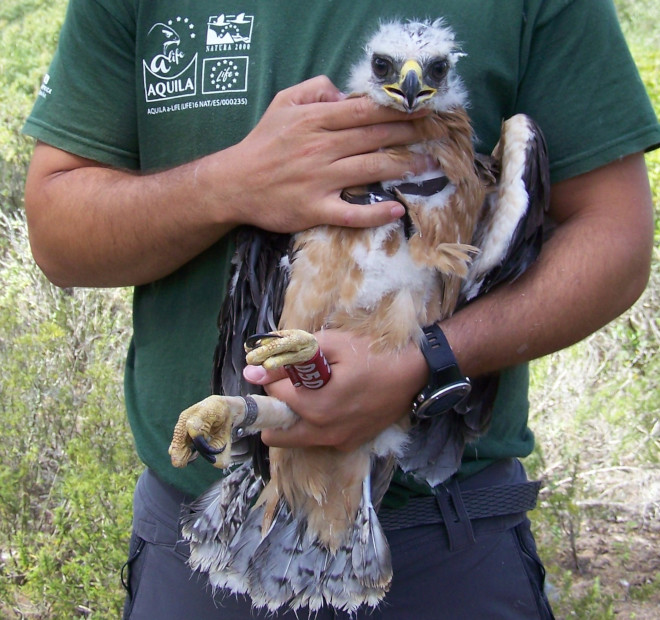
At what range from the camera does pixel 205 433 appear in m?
1.91

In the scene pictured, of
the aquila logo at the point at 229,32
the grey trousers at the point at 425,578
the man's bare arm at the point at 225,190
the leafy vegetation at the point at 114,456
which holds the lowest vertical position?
the leafy vegetation at the point at 114,456

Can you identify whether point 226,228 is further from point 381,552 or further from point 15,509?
point 15,509

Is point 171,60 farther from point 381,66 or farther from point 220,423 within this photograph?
point 220,423

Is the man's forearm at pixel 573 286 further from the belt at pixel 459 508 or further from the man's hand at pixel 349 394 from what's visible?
the belt at pixel 459 508

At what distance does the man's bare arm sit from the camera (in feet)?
7.00

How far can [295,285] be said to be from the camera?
244 cm

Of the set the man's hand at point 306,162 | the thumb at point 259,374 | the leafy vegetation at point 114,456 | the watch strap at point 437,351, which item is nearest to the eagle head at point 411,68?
the man's hand at point 306,162

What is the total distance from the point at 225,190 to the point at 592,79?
40.6 inches

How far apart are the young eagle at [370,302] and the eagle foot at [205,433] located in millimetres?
319

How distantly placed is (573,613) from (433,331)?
8.78ft

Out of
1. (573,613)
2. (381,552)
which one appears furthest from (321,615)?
(573,613)

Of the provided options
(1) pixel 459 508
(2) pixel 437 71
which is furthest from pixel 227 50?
(1) pixel 459 508

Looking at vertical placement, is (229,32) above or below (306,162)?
above

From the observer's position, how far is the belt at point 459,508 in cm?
232
